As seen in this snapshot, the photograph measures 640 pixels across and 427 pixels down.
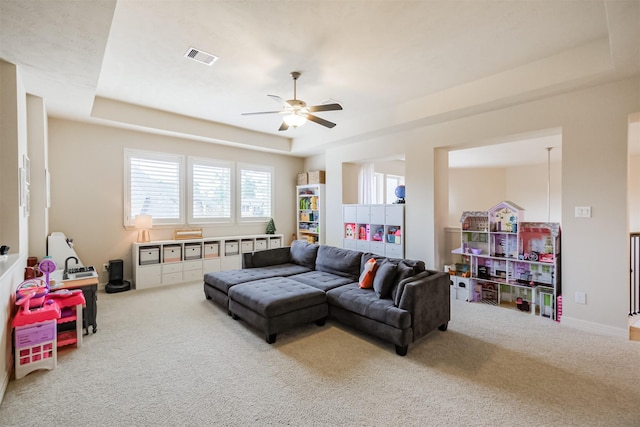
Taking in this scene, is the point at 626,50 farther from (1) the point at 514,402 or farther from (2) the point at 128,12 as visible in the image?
(2) the point at 128,12

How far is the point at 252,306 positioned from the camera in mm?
3201

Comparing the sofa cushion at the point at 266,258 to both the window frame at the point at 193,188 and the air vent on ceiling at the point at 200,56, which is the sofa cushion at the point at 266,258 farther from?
the air vent on ceiling at the point at 200,56

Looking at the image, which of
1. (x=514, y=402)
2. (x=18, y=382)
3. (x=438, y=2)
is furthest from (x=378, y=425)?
(x=438, y=2)

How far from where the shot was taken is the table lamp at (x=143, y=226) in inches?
200

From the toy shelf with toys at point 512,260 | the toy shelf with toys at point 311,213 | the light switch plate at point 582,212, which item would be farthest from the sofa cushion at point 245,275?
the light switch plate at point 582,212

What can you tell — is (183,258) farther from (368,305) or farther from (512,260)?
(512,260)

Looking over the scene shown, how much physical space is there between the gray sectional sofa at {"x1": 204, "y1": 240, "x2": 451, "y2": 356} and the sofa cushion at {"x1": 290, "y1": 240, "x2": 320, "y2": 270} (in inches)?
21.8

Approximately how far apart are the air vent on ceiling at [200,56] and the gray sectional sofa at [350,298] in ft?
A: 8.78

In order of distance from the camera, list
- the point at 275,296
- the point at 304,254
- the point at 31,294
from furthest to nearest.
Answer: the point at 304,254, the point at 275,296, the point at 31,294

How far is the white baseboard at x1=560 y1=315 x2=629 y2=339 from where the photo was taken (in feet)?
10.4

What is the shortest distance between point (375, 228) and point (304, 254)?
169 cm

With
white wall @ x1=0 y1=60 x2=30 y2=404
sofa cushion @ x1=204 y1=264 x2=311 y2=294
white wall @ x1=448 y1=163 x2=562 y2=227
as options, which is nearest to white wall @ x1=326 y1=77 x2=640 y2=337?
sofa cushion @ x1=204 y1=264 x2=311 y2=294

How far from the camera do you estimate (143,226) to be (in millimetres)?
5105

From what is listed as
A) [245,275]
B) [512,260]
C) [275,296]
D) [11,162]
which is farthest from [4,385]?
[512,260]
